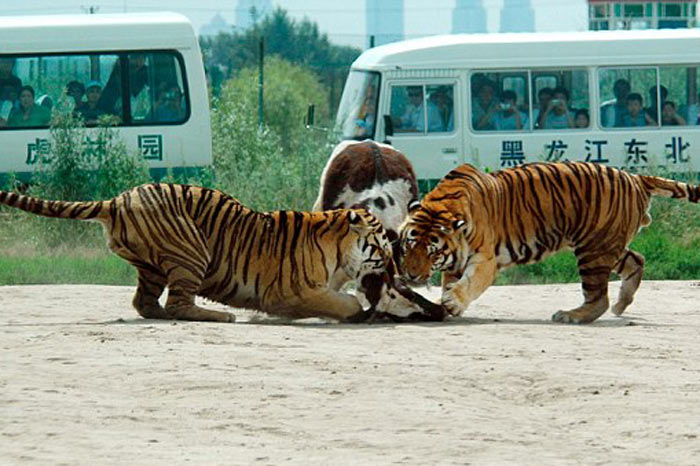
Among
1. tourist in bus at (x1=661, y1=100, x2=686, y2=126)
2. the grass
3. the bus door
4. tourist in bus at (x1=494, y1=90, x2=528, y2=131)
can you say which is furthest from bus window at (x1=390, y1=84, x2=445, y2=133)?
the grass

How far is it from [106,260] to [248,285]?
13.8ft

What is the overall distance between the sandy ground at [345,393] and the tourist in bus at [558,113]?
1011 centimetres

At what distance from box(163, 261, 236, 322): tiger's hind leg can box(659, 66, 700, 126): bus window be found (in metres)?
11.5

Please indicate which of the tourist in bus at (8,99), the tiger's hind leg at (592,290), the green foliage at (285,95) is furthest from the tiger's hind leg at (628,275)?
the green foliage at (285,95)

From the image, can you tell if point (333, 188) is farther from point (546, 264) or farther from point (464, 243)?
point (546, 264)

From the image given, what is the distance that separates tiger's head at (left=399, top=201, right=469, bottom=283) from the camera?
1055 cm

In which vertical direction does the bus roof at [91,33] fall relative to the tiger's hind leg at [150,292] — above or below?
above

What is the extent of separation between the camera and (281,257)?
10523 millimetres

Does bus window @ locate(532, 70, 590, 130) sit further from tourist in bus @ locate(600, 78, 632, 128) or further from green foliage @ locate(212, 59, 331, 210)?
green foliage @ locate(212, 59, 331, 210)

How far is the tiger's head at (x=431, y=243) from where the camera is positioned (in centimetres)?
1055

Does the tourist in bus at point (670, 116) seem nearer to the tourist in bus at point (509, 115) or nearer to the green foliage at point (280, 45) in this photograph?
the tourist in bus at point (509, 115)

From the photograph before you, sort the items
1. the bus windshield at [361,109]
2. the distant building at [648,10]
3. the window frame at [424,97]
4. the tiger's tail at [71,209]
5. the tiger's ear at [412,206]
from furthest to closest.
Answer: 1. the distant building at [648,10]
2. the bus windshield at [361,109]
3. the window frame at [424,97]
4. the tiger's ear at [412,206]
5. the tiger's tail at [71,209]

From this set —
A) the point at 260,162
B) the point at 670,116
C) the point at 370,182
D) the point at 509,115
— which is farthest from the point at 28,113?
the point at 370,182

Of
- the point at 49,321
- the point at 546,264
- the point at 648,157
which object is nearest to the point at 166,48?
the point at 648,157
